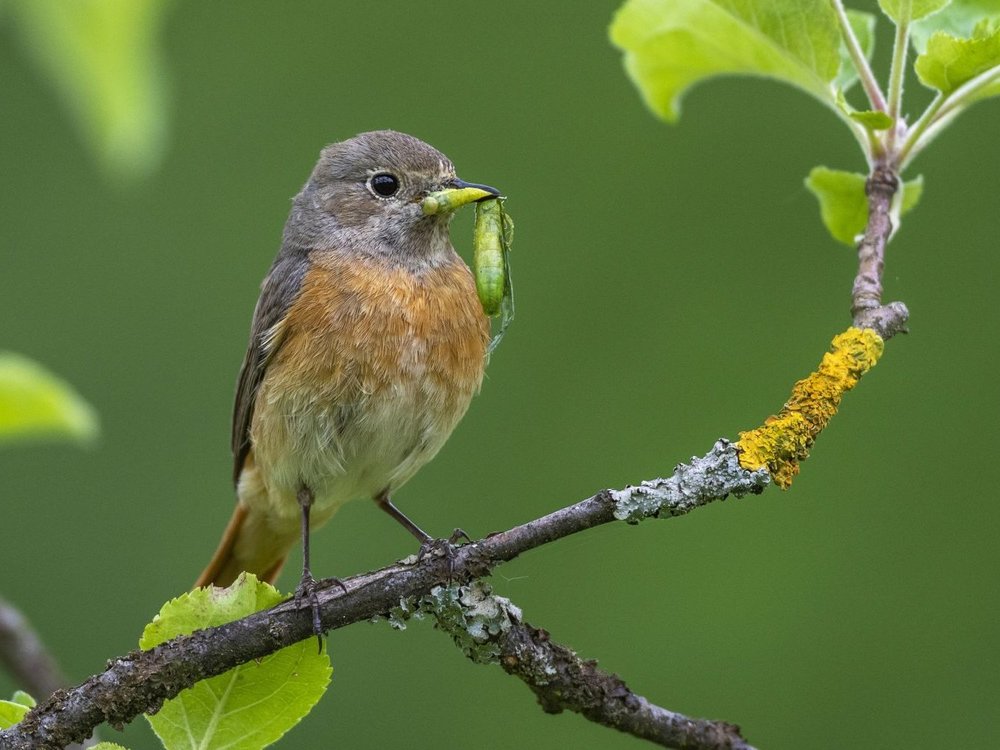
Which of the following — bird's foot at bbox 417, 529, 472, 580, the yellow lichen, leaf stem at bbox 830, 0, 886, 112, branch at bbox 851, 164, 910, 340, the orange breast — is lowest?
bird's foot at bbox 417, 529, 472, 580

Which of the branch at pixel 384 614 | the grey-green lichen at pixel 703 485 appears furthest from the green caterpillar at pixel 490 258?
the grey-green lichen at pixel 703 485

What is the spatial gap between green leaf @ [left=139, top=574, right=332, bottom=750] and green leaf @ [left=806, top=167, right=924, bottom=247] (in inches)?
60.2

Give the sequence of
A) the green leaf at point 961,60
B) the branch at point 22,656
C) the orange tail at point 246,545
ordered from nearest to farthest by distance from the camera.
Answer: the green leaf at point 961,60 → the branch at point 22,656 → the orange tail at point 246,545

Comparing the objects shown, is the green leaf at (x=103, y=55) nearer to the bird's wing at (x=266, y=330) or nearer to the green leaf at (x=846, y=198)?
the green leaf at (x=846, y=198)

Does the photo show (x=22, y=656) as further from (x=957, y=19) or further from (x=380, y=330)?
(x=957, y=19)

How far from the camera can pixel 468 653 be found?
292cm

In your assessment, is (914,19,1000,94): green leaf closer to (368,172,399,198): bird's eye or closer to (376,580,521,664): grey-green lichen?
(376,580,521,664): grey-green lichen

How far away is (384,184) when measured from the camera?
4.60m

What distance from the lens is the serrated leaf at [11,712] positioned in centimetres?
267

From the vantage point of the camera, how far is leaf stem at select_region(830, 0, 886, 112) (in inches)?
115

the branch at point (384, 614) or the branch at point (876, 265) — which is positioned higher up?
the branch at point (876, 265)

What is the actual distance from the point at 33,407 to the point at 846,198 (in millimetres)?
1883

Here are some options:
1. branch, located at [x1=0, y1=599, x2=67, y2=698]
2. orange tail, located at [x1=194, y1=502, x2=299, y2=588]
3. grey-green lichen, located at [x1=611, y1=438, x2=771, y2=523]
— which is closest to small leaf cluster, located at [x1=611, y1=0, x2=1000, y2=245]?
grey-green lichen, located at [x1=611, y1=438, x2=771, y2=523]

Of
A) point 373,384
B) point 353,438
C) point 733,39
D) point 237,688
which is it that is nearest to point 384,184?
point 373,384
